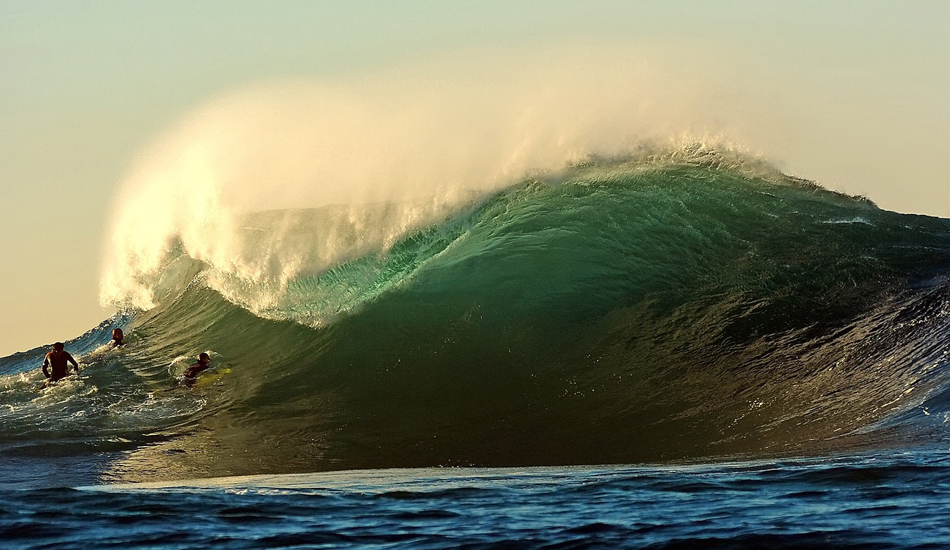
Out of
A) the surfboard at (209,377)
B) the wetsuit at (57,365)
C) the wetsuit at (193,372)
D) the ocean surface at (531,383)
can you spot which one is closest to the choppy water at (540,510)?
the ocean surface at (531,383)

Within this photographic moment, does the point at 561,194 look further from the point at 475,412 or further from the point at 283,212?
the point at 475,412

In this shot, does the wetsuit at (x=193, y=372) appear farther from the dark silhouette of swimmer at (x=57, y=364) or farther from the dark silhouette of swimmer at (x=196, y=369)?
the dark silhouette of swimmer at (x=57, y=364)

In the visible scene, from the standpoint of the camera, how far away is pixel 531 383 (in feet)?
40.4

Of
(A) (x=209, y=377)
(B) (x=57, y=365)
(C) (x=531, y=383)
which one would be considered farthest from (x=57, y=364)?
(C) (x=531, y=383)

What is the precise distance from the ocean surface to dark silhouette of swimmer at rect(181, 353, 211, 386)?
0.23 meters

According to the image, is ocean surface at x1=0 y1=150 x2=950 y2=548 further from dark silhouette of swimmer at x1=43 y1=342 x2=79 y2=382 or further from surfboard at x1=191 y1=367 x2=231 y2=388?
dark silhouette of swimmer at x1=43 y1=342 x2=79 y2=382

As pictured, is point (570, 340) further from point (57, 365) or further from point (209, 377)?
point (57, 365)

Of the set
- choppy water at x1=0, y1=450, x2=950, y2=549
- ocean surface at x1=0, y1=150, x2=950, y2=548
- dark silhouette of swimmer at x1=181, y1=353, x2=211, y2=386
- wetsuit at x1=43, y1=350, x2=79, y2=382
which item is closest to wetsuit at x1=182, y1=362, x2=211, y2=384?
dark silhouette of swimmer at x1=181, y1=353, x2=211, y2=386

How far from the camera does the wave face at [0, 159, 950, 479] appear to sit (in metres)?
10.8

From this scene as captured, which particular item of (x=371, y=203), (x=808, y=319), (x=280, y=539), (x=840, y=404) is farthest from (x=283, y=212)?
(x=280, y=539)

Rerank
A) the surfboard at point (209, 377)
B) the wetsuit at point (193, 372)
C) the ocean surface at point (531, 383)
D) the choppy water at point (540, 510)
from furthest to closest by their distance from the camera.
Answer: the wetsuit at point (193, 372) < the surfboard at point (209, 377) < the ocean surface at point (531, 383) < the choppy water at point (540, 510)

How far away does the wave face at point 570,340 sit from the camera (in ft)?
35.4

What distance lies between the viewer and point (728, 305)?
44.0ft

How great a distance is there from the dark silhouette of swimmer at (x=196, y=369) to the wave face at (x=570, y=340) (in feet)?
0.85
